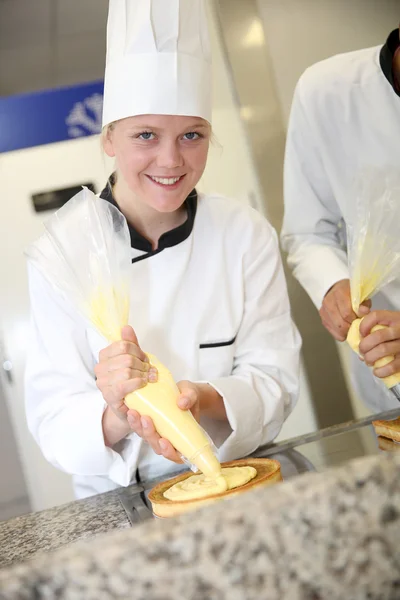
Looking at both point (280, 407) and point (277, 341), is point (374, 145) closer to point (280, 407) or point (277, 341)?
point (277, 341)

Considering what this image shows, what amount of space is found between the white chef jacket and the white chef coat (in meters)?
0.13

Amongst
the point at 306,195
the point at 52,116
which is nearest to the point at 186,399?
the point at 306,195

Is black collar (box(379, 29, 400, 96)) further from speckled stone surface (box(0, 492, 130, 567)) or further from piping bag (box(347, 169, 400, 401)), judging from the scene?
speckled stone surface (box(0, 492, 130, 567))

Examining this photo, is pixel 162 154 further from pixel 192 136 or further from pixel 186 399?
pixel 186 399

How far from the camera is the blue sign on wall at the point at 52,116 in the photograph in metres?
2.04

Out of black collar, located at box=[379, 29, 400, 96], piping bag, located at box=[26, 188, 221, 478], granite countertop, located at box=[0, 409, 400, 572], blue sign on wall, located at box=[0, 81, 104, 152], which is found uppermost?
blue sign on wall, located at box=[0, 81, 104, 152]

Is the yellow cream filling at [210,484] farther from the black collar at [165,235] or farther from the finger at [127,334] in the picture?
the black collar at [165,235]

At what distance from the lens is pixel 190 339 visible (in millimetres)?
1114

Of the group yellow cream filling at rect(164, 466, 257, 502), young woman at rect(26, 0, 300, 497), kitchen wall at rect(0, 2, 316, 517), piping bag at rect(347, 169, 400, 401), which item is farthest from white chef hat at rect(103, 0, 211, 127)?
kitchen wall at rect(0, 2, 316, 517)

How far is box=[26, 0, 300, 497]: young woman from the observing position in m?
0.99

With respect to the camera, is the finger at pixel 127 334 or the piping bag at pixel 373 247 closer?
the finger at pixel 127 334

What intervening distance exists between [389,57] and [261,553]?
112cm

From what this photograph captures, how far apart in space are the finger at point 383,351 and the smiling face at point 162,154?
1.19 ft

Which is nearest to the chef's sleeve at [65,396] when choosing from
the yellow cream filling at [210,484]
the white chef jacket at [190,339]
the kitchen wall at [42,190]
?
the white chef jacket at [190,339]
